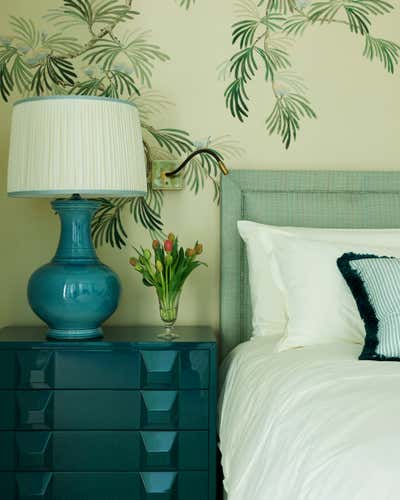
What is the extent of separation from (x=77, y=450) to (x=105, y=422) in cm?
12

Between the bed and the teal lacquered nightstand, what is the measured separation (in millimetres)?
145

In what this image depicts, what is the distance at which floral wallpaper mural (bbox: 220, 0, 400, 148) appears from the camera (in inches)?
112

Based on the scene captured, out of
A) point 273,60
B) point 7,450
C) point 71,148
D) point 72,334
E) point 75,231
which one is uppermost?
point 273,60

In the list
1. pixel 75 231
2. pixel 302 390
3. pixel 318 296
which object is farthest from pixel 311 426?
pixel 75 231

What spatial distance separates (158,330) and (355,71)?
1193mm

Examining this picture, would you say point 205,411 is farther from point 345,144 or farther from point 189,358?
point 345,144

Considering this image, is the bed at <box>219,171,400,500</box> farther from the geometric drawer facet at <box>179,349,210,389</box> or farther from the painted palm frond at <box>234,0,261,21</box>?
the painted palm frond at <box>234,0,261,21</box>

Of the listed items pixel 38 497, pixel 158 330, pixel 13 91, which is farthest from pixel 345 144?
pixel 38 497

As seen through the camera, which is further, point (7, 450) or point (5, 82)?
point (5, 82)

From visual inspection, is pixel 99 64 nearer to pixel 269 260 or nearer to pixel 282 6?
pixel 282 6

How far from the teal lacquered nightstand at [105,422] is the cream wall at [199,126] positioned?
1.52 ft

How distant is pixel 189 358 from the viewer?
94.5 inches

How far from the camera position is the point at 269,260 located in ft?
8.42

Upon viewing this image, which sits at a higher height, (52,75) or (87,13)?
(87,13)
